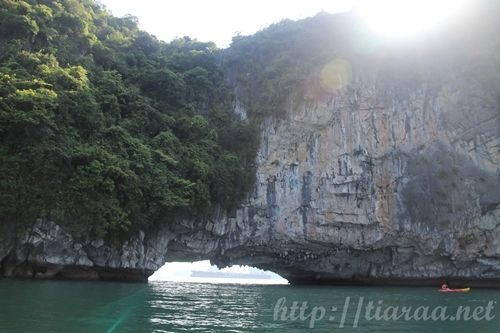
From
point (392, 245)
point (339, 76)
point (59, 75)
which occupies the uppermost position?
point (339, 76)

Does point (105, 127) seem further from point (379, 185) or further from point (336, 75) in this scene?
point (379, 185)

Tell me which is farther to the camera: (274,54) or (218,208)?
(274,54)

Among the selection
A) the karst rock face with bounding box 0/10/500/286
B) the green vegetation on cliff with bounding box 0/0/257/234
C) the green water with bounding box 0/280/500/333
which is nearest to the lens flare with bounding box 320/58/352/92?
the karst rock face with bounding box 0/10/500/286

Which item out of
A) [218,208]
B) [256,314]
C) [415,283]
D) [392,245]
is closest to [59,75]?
[218,208]

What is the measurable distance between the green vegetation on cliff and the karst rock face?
7.86 feet

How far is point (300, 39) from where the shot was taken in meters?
33.9

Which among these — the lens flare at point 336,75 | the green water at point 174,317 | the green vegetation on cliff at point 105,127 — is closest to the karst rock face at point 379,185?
the lens flare at point 336,75

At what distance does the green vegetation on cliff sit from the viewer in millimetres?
20297

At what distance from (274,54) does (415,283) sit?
18.4 meters

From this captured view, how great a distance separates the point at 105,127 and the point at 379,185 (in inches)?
639

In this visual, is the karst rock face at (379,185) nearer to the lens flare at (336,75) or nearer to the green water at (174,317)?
the lens flare at (336,75)

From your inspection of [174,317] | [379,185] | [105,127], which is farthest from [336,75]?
[174,317]

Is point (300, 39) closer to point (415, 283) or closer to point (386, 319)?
point (415, 283)

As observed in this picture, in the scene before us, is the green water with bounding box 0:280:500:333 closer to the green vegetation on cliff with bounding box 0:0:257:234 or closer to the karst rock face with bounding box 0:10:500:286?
the green vegetation on cliff with bounding box 0:0:257:234
